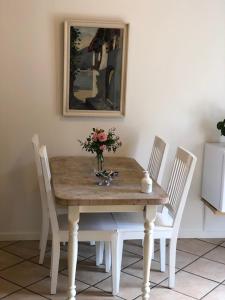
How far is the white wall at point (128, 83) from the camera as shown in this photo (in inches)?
142

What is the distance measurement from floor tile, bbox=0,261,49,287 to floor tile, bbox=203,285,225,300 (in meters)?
1.16

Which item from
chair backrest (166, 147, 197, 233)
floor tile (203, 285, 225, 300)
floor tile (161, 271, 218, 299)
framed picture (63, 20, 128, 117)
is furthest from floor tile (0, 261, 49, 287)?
framed picture (63, 20, 128, 117)

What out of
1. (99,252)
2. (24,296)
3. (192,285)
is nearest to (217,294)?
(192,285)

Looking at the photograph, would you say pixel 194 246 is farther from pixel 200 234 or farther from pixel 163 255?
pixel 163 255

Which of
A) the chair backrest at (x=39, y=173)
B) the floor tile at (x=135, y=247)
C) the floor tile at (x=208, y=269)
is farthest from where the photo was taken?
the floor tile at (x=135, y=247)

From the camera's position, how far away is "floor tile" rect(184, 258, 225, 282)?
3314mm

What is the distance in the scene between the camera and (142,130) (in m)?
3.85

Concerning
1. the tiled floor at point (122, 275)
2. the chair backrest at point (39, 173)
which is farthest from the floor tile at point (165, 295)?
the chair backrest at point (39, 173)

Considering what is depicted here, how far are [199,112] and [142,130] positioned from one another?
53 cm

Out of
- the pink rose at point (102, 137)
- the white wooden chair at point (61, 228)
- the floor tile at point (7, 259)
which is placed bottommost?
the floor tile at point (7, 259)

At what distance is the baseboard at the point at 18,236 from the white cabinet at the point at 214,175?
153 centimetres

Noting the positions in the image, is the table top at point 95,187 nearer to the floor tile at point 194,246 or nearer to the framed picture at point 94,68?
the framed picture at point 94,68

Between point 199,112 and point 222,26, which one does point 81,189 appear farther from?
point 222,26

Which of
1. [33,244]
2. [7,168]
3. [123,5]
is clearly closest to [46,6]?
[123,5]
